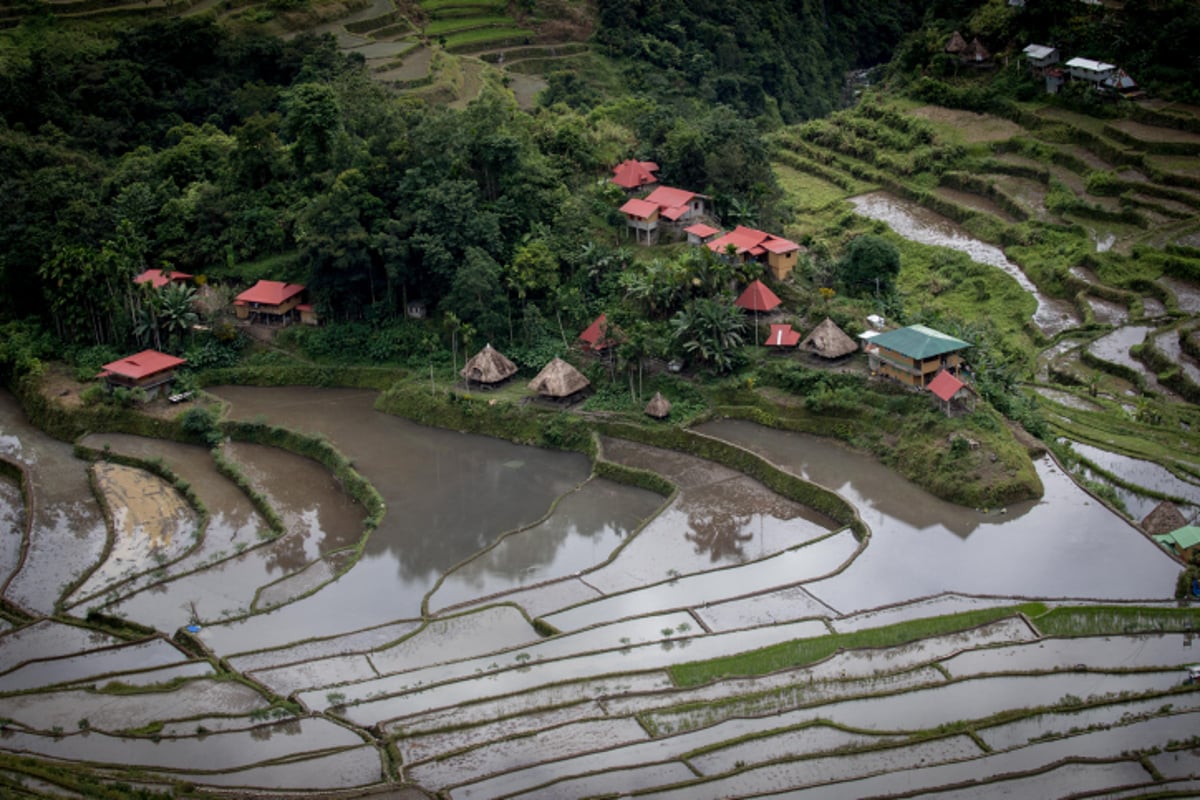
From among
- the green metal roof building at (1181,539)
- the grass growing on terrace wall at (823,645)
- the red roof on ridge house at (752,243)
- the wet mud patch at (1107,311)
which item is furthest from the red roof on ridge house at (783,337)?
the grass growing on terrace wall at (823,645)

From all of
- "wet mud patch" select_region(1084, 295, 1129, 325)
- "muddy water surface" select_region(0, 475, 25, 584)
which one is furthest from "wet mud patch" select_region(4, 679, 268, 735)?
"wet mud patch" select_region(1084, 295, 1129, 325)

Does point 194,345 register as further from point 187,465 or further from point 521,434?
point 521,434

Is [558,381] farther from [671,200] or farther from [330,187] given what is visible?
[330,187]

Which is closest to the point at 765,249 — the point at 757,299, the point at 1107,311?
the point at 757,299

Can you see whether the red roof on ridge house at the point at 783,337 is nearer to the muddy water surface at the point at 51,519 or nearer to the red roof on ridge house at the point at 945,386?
the red roof on ridge house at the point at 945,386

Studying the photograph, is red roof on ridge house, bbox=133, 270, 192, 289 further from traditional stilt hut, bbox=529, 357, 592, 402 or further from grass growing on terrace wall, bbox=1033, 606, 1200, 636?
grass growing on terrace wall, bbox=1033, 606, 1200, 636

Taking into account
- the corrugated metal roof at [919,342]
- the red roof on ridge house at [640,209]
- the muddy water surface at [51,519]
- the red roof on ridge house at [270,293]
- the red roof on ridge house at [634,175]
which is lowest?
the muddy water surface at [51,519]
